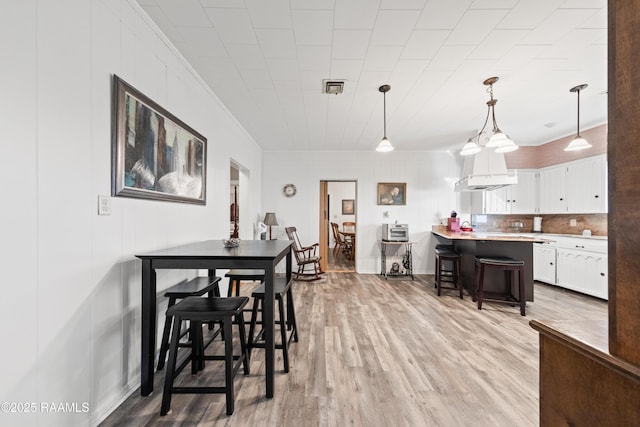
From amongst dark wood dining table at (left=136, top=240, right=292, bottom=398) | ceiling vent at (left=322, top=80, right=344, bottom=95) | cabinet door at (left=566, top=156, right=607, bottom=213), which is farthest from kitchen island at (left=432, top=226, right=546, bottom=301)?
dark wood dining table at (left=136, top=240, right=292, bottom=398)

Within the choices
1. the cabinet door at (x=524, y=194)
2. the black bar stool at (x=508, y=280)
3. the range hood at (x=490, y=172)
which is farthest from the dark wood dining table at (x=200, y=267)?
the cabinet door at (x=524, y=194)

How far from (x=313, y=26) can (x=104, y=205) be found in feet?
6.03

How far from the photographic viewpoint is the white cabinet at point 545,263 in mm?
4316

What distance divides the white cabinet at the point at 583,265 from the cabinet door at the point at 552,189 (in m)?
0.76

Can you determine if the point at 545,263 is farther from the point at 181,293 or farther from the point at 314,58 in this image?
the point at 181,293

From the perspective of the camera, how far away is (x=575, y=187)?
4312 millimetres

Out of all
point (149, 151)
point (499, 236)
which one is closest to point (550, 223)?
point (499, 236)

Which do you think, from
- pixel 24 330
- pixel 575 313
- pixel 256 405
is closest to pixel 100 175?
pixel 24 330

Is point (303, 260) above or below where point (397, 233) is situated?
below

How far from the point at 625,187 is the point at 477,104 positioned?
3.28m

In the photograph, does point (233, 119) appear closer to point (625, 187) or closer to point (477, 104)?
point (477, 104)

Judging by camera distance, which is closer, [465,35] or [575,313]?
[465,35]

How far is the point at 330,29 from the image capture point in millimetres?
1950

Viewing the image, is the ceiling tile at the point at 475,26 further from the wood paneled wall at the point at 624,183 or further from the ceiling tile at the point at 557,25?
the wood paneled wall at the point at 624,183
